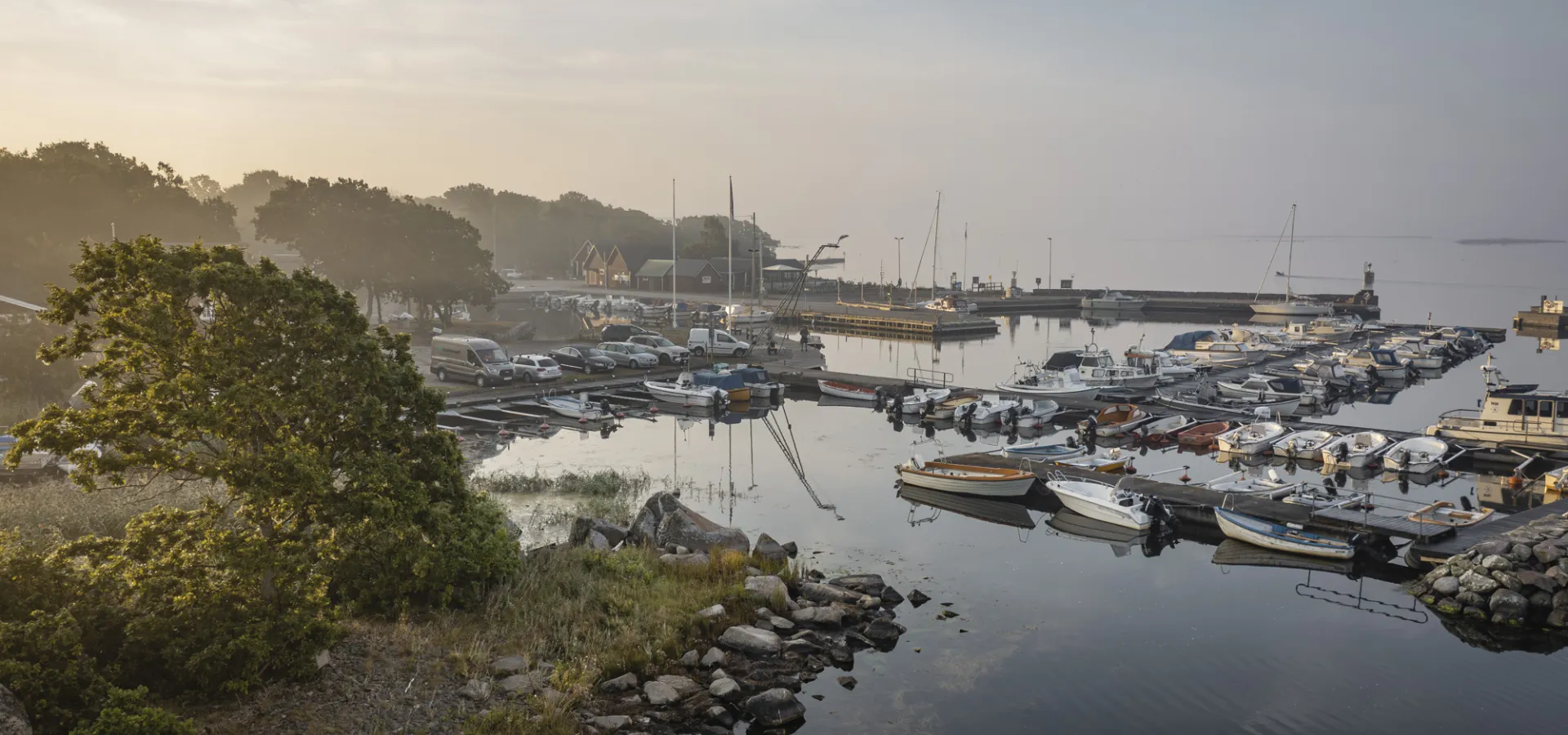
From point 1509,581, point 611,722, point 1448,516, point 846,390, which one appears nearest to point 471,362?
point 846,390

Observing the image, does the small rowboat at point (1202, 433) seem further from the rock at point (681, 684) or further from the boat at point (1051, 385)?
the rock at point (681, 684)

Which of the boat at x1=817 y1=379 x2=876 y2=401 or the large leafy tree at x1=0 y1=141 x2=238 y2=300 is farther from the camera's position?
the large leafy tree at x1=0 y1=141 x2=238 y2=300

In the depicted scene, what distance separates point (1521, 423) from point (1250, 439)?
9.33 m

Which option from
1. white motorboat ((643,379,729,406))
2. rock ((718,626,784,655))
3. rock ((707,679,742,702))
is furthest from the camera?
white motorboat ((643,379,729,406))

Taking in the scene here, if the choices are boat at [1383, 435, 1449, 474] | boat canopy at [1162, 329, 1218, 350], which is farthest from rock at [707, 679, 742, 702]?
boat canopy at [1162, 329, 1218, 350]

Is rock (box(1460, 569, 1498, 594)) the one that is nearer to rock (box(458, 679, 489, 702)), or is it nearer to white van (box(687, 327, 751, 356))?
rock (box(458, 679, 489, 702))

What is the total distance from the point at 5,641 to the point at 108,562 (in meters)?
1.94

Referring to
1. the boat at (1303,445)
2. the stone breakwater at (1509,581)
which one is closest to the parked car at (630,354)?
the boat at (1303,445)

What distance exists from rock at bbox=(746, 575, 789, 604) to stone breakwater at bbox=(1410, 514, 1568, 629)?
47.6ft

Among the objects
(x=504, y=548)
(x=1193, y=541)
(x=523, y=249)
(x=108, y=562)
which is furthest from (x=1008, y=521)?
(x=523, y=249)

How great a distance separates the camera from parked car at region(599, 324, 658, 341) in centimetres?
6450

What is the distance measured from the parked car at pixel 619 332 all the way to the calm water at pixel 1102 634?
26635 mm

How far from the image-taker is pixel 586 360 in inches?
2157

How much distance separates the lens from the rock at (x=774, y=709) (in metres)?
16.5
